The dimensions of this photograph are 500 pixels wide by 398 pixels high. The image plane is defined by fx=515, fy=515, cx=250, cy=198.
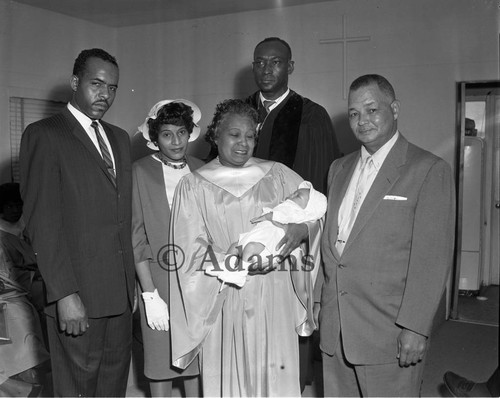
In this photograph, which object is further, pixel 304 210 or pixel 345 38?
pixel 345 38

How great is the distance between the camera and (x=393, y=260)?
74.7 inches

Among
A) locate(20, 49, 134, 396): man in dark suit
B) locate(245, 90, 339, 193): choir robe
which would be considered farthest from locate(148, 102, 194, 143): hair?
Answer: locate(245, 90, 339, 193): choir robe

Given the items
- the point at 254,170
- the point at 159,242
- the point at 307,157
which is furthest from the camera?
the point at 307,157

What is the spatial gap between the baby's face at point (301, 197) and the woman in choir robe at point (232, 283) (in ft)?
0.26

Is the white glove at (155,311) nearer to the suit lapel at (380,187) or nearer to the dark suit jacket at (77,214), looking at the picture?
the dark suit jacket at (77,214)

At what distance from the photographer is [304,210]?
2.04 m

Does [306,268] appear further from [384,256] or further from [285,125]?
[285,125]

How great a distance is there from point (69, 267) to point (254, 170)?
826 mm

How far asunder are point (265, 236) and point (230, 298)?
32 cm

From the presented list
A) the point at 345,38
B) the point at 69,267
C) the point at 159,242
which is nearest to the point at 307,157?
the point at 159,242

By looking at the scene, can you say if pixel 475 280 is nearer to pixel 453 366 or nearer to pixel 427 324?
pixel 453 366

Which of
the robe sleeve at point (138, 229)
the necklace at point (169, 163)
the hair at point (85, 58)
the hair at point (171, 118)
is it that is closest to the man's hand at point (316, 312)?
the robe sleeve at point (138, 229)

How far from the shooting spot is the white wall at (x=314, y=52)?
4.30 m

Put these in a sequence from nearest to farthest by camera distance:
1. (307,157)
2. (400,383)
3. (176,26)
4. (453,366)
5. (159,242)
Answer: (400,383) → (159,242) → (307,157) → (453,366) → (176,26)
